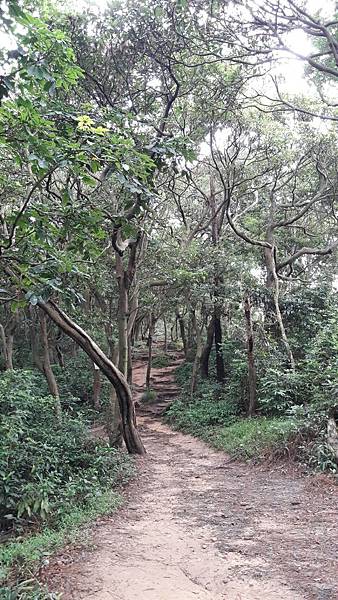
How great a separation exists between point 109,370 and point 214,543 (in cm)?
421

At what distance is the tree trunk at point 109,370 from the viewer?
26.6 feet

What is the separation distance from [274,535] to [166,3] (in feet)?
24.6

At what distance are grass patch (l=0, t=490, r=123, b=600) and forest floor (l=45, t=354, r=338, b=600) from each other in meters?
0.15

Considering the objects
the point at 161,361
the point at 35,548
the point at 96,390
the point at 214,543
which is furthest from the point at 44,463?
the point at 161,361

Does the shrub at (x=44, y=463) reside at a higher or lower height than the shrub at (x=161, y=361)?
lower

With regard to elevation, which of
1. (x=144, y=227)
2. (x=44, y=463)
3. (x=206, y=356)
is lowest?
(x=44, y=463)

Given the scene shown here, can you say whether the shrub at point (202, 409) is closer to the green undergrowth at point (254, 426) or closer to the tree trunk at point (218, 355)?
the green undergrowth at point (254, 426)

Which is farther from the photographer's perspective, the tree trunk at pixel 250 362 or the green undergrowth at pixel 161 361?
the green undergrowth at pixel 161 361

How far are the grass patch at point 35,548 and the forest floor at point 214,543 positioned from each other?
0.15 metres

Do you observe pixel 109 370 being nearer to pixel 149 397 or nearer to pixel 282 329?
pixel 282 329

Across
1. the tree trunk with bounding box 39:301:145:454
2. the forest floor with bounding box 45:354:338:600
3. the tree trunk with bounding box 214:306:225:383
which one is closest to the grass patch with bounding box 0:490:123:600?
the forest floor with bounding box 45:354:338:600

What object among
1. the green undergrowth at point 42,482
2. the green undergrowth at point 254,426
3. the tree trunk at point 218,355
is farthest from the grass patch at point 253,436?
the tree trunk at point 218,355

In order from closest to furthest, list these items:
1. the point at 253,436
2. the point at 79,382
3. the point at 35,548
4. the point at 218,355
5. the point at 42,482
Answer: the point at 35,548, the point at 42,482, the point at 253,436, the point at 218,355, the point at 79,382

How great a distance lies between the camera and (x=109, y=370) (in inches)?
344
